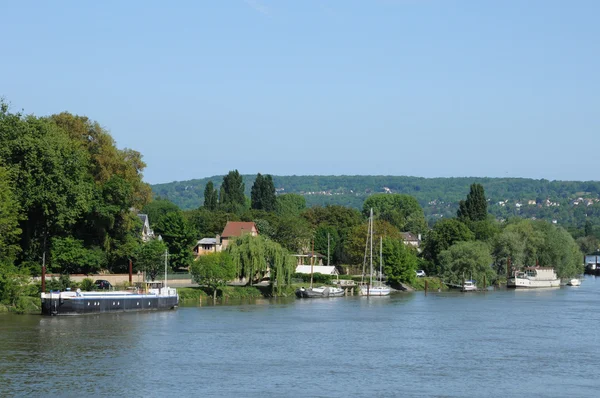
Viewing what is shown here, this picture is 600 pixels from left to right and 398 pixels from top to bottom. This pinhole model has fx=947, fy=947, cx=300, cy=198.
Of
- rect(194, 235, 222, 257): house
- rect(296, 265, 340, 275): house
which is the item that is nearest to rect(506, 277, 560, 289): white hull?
rect(296, 265, 340, 275): house

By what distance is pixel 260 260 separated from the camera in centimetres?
9269

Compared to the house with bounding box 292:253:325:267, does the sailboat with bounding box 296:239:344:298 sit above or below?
below

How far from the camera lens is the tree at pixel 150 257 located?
87812mm

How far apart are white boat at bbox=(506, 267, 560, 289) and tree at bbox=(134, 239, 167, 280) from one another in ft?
→ 191

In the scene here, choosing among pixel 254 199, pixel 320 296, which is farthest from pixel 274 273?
pixel 254 199

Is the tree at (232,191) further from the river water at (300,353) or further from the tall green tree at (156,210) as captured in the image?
the river water at (300,353)

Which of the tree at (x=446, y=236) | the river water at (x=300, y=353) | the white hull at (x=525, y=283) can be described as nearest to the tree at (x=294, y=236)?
the tree at (x=446, y=236)

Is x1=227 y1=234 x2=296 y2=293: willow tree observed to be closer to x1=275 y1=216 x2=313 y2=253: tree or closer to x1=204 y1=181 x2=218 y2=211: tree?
x1=275 y1=216 x2=313 y2=253: tree

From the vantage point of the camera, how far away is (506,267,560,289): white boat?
424 feet

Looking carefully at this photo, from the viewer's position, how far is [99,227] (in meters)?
84.7

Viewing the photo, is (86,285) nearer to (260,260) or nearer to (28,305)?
(28,305)

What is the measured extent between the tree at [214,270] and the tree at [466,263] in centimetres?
4037

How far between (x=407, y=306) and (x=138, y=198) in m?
28.1

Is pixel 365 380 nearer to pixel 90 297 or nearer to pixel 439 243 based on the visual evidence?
pixel 90 297
